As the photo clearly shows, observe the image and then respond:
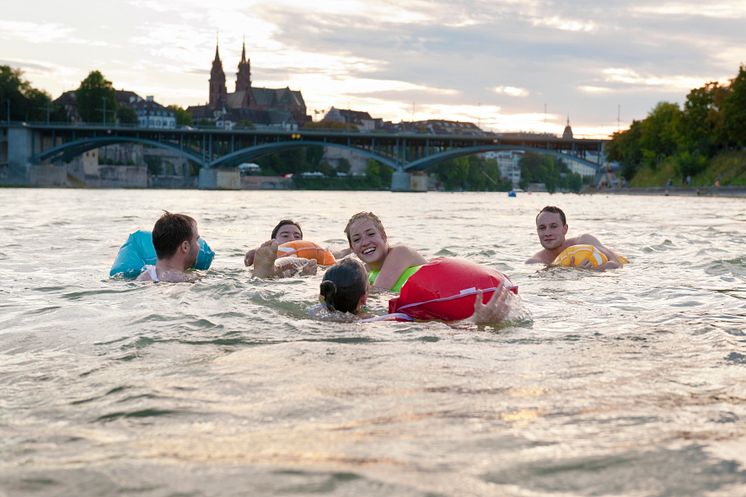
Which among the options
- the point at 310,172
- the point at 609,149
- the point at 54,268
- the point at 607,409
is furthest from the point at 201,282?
the point at 310,172

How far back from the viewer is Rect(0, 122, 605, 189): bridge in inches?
3177

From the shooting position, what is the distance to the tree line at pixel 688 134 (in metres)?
66.4

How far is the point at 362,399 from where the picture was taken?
353 cm

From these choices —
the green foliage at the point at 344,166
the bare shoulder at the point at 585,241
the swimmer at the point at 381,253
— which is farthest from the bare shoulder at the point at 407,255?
the green foliage at the point at 344,166

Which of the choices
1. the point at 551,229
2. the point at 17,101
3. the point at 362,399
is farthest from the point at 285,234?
the point at 17,101

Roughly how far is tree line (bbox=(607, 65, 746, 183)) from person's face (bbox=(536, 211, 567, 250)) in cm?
6045

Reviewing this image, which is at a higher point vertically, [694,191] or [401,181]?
[401,181]

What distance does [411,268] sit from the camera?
652 cm

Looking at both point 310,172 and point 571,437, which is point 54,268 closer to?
point 571,437

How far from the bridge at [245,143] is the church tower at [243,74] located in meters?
84.5

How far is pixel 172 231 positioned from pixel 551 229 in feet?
14.8

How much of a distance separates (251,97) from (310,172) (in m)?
46.2

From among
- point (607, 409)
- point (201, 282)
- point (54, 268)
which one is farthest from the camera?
point (54, 268)

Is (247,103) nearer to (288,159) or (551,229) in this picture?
(288,159)
